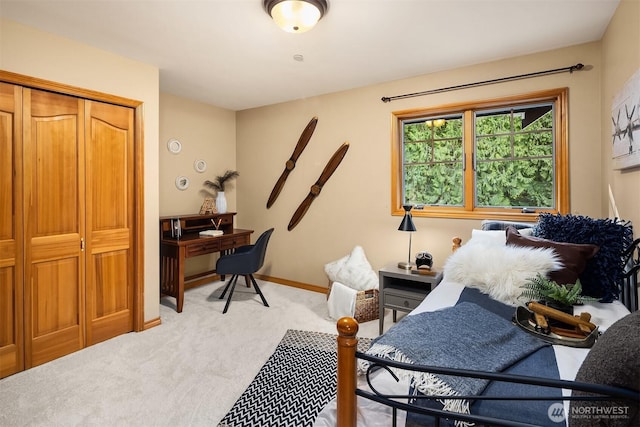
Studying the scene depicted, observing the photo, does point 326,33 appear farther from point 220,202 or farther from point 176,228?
point 220,202

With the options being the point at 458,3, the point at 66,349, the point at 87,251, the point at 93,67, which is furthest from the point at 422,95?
the point at 66,349

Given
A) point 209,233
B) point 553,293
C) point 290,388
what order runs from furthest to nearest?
point 209,233 < point 290,388 < point 553,293

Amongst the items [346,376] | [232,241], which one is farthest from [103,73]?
[346,376]

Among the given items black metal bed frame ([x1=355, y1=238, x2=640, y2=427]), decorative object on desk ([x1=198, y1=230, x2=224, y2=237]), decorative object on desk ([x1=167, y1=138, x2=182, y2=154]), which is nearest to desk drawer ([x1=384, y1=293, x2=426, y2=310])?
black metal bed frame ([x1=355, y1=238, x2=640, y2=427])

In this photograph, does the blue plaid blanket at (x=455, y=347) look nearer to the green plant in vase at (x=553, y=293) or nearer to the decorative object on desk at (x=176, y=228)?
the green plant in vase at (x=553, y=293)

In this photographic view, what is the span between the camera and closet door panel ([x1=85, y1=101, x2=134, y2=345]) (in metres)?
2.67

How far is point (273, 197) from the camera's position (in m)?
4.46

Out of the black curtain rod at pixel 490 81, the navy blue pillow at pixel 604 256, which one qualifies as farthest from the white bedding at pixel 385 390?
the black curtain rod at pixel 490 81

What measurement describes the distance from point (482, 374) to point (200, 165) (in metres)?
4.20

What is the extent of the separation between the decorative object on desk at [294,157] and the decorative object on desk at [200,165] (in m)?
0.97

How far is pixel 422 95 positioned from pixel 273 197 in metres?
2.27

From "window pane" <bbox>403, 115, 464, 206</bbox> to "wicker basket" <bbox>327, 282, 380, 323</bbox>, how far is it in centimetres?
111

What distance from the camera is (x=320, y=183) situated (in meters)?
4.01

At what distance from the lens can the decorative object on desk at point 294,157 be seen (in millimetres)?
4043
